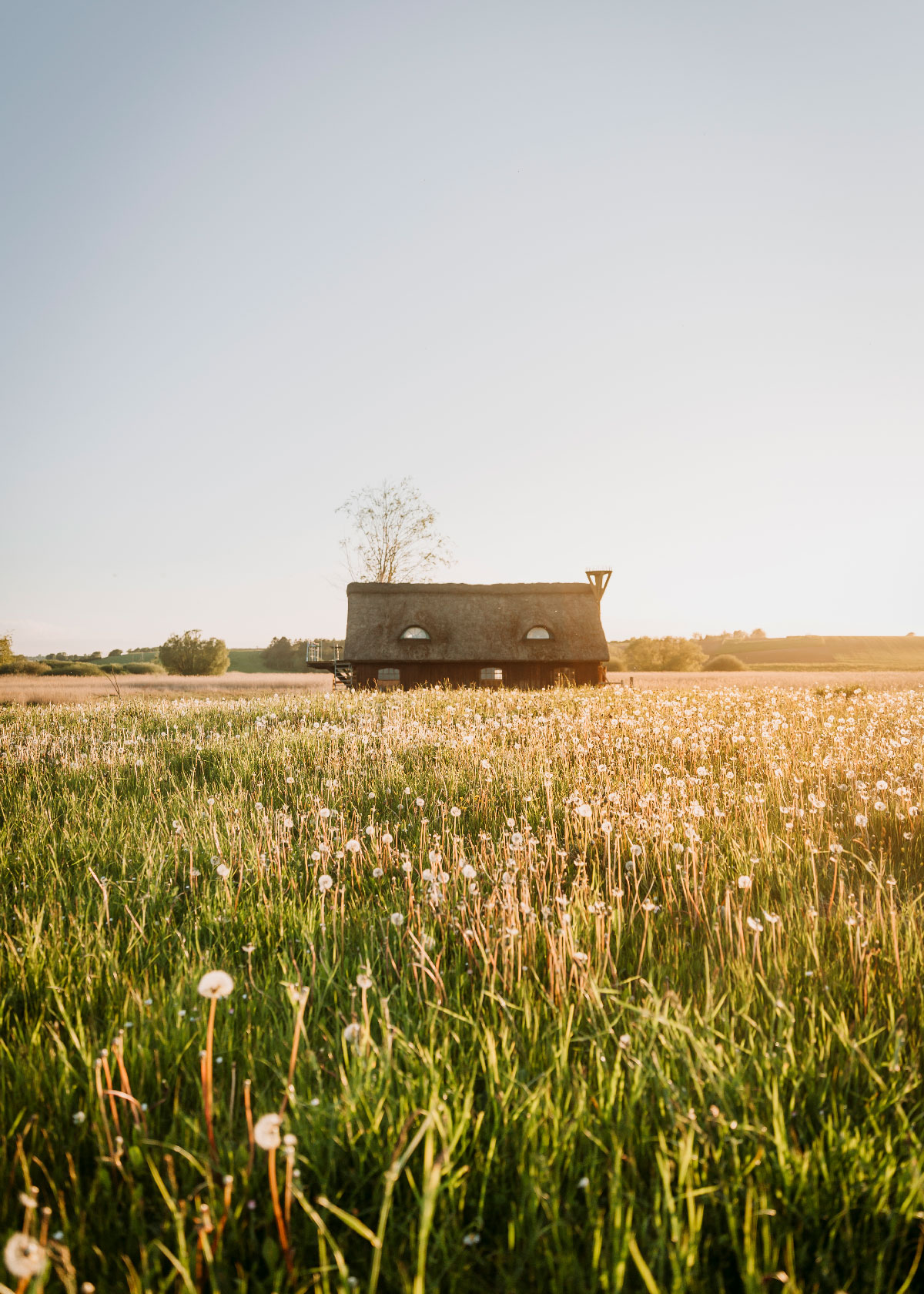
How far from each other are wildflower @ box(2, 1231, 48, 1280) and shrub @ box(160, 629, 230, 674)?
72.2 metres

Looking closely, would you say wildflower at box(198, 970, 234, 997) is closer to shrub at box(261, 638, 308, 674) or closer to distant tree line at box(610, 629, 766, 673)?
distant tree line at box(610, 629, 766, 673)

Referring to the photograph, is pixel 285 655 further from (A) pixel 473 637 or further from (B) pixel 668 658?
(A) pixel 473 637

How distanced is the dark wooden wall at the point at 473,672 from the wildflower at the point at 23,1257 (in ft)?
80.1

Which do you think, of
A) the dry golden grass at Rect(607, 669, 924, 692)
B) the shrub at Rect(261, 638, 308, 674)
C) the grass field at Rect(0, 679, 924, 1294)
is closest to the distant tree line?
the dry golden grass at Rect(607, 669, 924, 692)

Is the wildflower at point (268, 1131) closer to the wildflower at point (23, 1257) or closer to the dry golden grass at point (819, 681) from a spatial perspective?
the wildflower at point (23, 1257)

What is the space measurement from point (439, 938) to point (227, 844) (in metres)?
1.70

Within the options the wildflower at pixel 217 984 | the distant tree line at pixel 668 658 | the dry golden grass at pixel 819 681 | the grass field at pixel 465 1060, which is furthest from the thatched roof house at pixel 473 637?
the distant tree line at pixel 668 658

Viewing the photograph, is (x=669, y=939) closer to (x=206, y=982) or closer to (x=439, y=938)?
(x=439, y=938)

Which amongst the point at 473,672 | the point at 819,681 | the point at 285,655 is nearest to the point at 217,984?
the point at 473,672

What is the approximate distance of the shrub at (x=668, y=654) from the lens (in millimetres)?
67831

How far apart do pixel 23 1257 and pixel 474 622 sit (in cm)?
2546

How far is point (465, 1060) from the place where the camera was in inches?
74.3

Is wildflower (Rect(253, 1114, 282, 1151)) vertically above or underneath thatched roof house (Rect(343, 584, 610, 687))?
underneath

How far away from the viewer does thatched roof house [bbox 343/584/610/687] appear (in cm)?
2552
